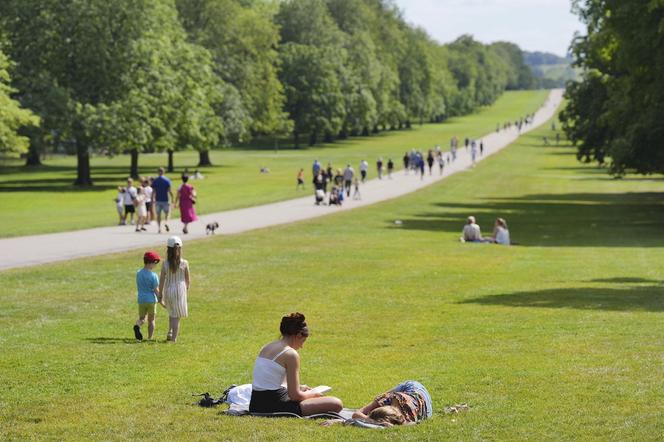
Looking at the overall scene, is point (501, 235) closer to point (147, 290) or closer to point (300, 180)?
point (147, 290)

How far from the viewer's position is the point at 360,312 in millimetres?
20875

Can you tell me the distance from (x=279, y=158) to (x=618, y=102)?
55637mm

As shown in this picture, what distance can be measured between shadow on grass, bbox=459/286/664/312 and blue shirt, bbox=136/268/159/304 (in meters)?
7.38

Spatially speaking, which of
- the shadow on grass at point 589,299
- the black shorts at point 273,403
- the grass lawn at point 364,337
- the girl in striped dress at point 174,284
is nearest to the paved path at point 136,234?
the grass lawn at point 364,337

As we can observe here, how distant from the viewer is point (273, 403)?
12281mm

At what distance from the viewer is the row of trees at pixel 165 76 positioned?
6259 cm

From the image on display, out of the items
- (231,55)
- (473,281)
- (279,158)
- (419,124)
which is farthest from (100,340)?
(419,124)

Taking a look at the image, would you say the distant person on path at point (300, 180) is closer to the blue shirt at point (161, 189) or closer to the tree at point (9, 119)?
the tree at point (9, 119)

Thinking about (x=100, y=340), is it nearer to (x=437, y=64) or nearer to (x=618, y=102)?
(x=618, y=102)

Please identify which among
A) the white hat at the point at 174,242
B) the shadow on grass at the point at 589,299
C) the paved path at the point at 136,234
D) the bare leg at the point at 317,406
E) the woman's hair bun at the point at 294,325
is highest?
the white hat at the point at 174,242

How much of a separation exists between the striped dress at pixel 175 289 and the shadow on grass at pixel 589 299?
23.8 feet

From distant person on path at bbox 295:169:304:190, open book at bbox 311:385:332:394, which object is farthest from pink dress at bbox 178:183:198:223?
distant person on path at bbox 295:169:304:190

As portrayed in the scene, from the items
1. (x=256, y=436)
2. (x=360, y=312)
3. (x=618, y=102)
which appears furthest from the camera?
(x=618, y=102)

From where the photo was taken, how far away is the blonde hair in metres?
11.8
